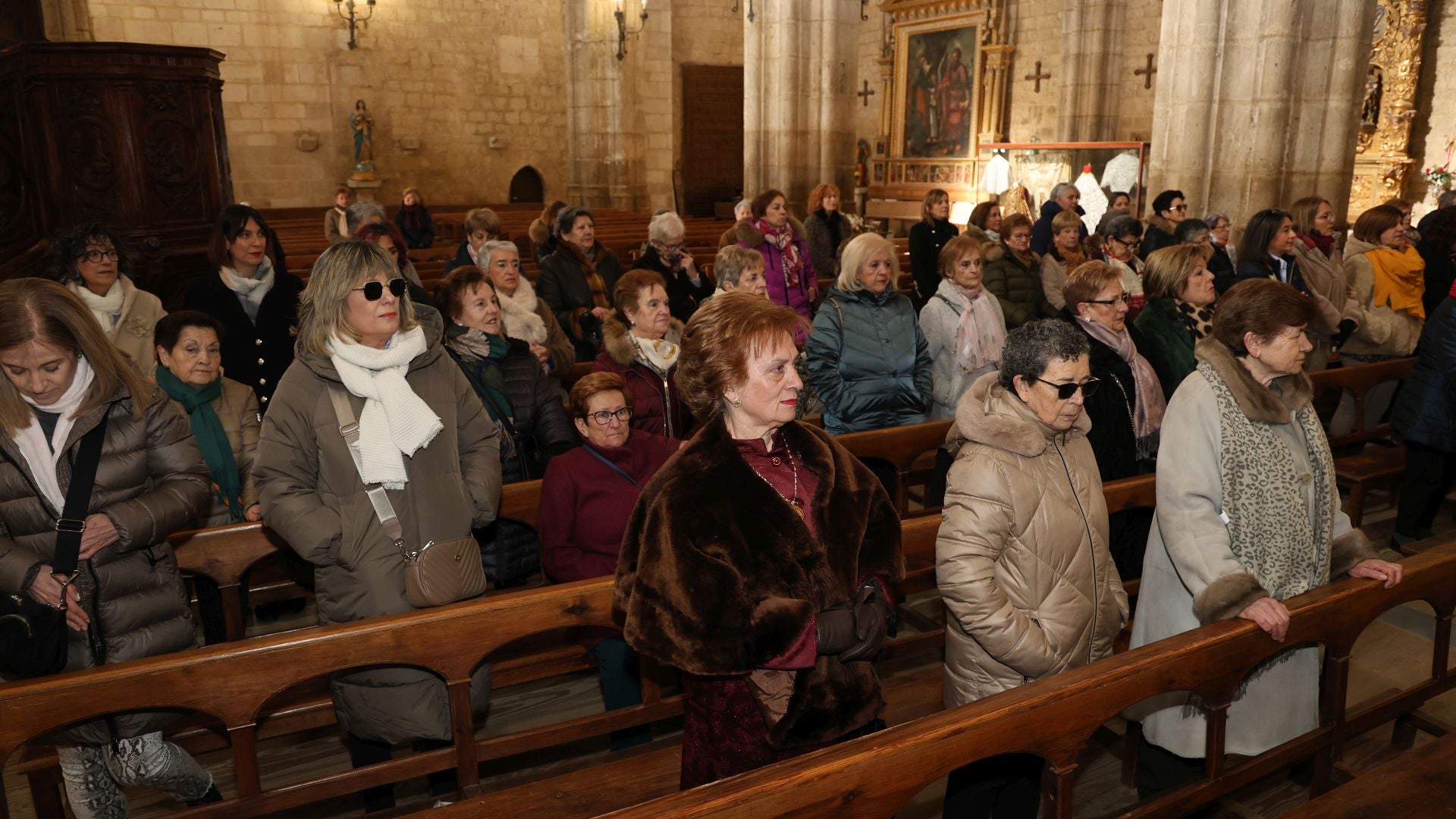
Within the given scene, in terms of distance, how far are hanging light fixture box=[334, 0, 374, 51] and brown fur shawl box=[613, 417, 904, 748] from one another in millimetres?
16049

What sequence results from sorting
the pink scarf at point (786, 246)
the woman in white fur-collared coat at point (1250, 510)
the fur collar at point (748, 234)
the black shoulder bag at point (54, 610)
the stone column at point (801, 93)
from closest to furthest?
the black shoulder bag at point (54, 610) < the woman in white fur-collared coat at point (1250, 510) < the fur collar at point (748, 234) < the pink scarf at point (786, 246) < the stone column at point (801, 93)

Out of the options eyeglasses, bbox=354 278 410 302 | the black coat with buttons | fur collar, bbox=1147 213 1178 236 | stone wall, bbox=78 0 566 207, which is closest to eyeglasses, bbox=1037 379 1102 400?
eyeglasses, bbox=354 278 410 302

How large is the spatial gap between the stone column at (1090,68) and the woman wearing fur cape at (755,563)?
13366 mm

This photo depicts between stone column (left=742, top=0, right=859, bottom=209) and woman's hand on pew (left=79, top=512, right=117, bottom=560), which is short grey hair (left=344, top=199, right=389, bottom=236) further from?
stone column (left=742, top=0, right=859, bottom=209)

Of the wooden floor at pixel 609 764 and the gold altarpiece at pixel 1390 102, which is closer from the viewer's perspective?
the wooden floor at pixel 609 764

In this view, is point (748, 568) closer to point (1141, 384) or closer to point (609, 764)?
point (609, 764)

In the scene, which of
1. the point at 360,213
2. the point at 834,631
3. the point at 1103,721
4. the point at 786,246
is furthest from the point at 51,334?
the point at 786,246

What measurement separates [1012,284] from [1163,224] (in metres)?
→ 1.78

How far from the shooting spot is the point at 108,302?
436 cm

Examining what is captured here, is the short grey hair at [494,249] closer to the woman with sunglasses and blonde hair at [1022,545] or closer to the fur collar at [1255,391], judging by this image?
the woman with sunglasses and blonde hair at [1022,545]

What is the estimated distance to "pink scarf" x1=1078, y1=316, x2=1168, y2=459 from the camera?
3732mm

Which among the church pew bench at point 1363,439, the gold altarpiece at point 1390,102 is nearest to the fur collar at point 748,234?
the church pew bench at point 1363,439

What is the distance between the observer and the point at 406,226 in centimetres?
1030

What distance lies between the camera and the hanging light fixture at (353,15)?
1546cm
